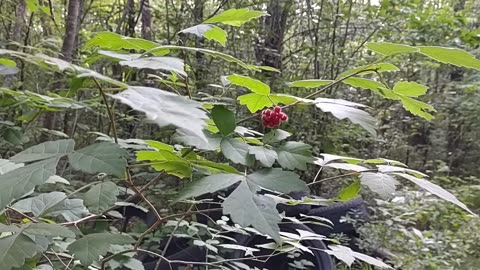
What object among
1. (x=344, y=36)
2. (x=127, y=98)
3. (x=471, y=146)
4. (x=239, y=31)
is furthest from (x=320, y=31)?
(x=127, y=98)

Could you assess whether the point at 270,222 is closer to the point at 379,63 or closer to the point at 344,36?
the point at 379,63

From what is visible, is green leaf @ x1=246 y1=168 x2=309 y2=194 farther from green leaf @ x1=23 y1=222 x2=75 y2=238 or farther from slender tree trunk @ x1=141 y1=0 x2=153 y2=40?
slender tree trunk @ x1=141 y1=0 x2=153 y2=40

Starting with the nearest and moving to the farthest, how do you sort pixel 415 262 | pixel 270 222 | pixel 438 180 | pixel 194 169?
pixel 270 222 < pixel 194 169 < pixel 415 262 < pixel 438 180

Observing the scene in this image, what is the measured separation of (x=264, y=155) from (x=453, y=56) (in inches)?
9.3

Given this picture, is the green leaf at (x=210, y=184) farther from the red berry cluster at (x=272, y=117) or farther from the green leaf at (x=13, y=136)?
the green leaf at (x=13, y=136)

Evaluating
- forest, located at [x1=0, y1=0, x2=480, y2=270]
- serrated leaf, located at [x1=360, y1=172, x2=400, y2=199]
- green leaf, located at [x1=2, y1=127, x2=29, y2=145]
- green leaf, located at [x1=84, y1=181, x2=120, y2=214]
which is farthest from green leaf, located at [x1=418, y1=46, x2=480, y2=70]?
green leaf, located at [x1=2, y1=127, x2=29, y2=145]

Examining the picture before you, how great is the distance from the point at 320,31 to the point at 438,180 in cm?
165

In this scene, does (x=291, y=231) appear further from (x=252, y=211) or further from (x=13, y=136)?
(x=252, y=211)

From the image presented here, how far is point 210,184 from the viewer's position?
0.46m

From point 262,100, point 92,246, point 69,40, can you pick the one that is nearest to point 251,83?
point 262,100

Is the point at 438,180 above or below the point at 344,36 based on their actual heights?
below

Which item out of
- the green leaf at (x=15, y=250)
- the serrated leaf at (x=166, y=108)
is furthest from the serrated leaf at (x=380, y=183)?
the green leaf at (x=15, y=250)

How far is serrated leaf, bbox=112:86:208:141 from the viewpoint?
1.05 ft

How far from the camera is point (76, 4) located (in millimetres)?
2064
